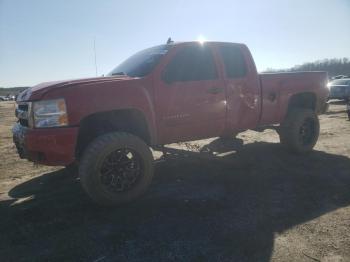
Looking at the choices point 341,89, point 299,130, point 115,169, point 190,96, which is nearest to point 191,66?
point 190,96

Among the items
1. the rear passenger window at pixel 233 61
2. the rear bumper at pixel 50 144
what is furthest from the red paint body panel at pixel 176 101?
the rear passenger window at pixel 233 61

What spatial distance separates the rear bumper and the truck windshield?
55.1 inches

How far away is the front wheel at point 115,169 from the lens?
3.90m

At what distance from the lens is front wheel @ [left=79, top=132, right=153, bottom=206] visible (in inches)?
153

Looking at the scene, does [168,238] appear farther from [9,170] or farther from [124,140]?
[9,170]

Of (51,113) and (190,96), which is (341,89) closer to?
(190,96)

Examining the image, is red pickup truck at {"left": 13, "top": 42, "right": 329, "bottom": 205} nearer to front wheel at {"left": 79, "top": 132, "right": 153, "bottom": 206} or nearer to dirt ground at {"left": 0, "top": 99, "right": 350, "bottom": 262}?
front wheel at {"left": 79, "top": 132, "right": 153, "bottom": 206}

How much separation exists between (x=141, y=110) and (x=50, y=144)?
4.03 ft

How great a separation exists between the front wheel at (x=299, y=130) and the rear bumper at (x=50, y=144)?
4320 mm

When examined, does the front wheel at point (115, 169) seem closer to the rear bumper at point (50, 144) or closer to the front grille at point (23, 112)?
the rear bumper at point (50, 144)

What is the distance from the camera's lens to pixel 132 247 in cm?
301

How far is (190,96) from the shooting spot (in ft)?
15.8

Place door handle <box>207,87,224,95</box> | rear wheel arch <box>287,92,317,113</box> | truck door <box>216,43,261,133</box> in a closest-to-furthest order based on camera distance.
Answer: door handle <box>207,87,224,95</box> < truck door <box>216,43,261,133</box> < rear wheel arch <box>287,92,317,113</box>

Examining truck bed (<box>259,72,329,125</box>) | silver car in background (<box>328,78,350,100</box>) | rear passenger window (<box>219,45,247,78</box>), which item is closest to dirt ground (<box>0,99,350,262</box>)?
truck bed (<box>259,72,329,125</box>)
